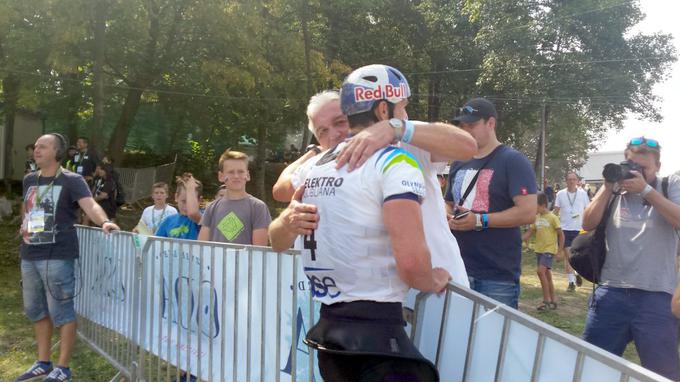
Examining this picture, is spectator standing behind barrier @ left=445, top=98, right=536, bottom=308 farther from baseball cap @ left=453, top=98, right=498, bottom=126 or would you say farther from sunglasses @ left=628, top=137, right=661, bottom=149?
sunglasses @ left=628, top=137, right=661, bottom=149

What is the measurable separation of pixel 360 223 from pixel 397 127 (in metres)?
0.37

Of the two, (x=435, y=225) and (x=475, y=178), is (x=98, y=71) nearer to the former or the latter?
(x=475, y=178)

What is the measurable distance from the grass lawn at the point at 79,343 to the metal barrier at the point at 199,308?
257 millimetres

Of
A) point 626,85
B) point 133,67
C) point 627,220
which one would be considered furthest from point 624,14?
point 627,220

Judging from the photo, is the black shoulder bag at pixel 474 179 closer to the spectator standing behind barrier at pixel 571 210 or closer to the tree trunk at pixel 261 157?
the spectator standing behind barrier at pixel 571 210

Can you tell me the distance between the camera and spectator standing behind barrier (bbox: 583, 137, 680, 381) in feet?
11.3

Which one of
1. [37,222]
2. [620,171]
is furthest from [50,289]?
[620,171]

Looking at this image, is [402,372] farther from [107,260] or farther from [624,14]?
[624,14]

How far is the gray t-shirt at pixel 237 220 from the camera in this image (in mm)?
4992

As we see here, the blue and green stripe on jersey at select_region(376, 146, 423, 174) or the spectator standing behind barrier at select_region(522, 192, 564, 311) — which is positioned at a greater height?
the blue and green stripe on jersey at select_region(376, 146, 423, 174)

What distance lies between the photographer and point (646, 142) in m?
3.62

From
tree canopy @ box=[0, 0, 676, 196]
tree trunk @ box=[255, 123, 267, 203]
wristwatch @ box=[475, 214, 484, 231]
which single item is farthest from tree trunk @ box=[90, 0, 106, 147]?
wristwatch @ box=[475, 214, 484, 231]

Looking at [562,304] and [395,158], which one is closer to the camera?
[395,158]

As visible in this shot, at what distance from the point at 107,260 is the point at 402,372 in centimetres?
431
